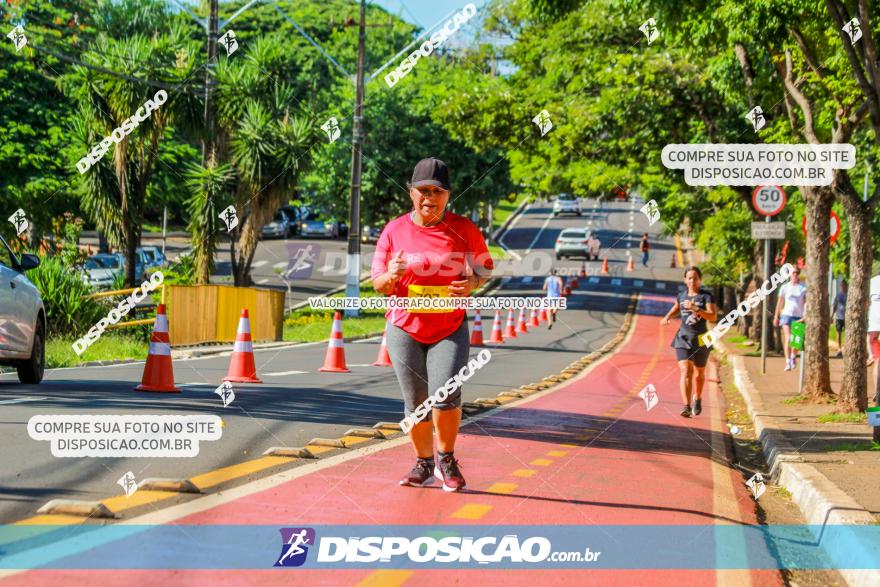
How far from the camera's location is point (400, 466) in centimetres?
879

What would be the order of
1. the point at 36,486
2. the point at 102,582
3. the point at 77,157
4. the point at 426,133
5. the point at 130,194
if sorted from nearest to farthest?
the point at 102,582 → the point at 36,486 → the point at 130,194 → the point at 77,157 → the point at 426,133

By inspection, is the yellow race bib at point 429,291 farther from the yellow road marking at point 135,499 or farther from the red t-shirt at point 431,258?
the yellow road marking at point 135,499

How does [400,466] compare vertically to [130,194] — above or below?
below

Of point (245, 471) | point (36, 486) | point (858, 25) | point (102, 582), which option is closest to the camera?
point (102, 582)

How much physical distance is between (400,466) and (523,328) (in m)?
26.3

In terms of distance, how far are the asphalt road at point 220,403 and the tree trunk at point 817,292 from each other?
4.00 m

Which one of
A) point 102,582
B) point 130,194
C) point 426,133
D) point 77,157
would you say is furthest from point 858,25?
point 426,133

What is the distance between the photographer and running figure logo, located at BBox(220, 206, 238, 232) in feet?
100

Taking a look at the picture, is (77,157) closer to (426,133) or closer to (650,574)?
(426,133)

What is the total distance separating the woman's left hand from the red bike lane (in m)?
1.18

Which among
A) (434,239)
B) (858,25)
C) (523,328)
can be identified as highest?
(858,25)

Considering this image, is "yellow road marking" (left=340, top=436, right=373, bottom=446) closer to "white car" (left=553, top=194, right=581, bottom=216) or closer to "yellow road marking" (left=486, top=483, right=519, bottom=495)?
"yellow road marking" (left=486, top=483, right=519, bottom=495)

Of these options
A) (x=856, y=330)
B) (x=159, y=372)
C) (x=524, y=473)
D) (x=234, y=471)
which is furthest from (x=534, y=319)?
(x=234, y=471)

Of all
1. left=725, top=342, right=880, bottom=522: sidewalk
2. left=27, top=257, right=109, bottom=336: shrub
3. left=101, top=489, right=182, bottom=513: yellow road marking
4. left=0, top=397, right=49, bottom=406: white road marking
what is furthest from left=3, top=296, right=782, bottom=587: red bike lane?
left=27, top=257, right=109, bottom=336: shrub
